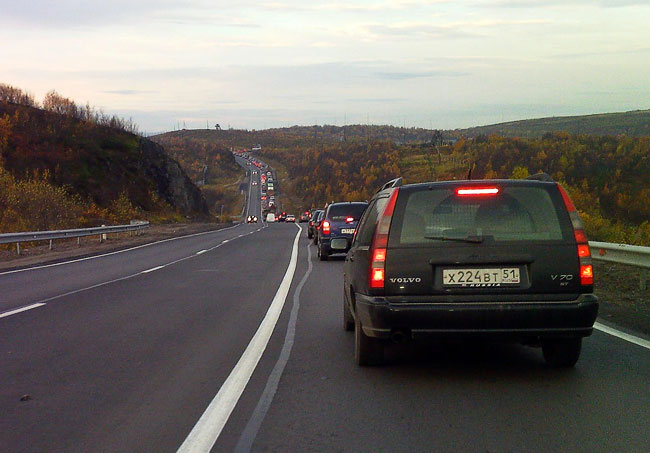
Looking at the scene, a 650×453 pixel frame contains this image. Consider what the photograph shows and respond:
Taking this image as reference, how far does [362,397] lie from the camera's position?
6121mm

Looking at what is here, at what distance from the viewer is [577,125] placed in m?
158

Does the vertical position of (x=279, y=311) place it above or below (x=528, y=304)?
below

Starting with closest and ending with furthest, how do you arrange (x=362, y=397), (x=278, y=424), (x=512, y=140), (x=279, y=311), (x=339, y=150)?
(x=278, y=424) → (x=362, y=397) → (x=279, y=311) → (x=512, y=140) → (x=339, y=150)

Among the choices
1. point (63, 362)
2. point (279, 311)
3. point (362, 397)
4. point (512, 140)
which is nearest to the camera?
point (362, 397)

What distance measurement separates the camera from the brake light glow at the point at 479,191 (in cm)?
655

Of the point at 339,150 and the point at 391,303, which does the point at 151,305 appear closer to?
the point at 391,303

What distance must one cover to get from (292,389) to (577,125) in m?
162

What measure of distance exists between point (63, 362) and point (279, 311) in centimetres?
419

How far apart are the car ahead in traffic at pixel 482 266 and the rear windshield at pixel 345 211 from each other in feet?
54.3

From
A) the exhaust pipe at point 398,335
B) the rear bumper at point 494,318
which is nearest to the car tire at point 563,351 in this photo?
the rear bumper at point 494,318

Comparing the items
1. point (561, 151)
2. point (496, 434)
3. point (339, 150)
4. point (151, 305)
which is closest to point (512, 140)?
point (561, 151)

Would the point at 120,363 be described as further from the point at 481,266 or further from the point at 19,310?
the point at 19,310

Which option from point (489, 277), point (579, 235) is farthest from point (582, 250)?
point (489, 277)

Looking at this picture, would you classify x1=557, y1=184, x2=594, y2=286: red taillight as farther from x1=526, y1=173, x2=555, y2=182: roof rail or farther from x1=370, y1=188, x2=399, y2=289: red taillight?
x1=370, y1=188, x2=399, y2=289: red taillight
